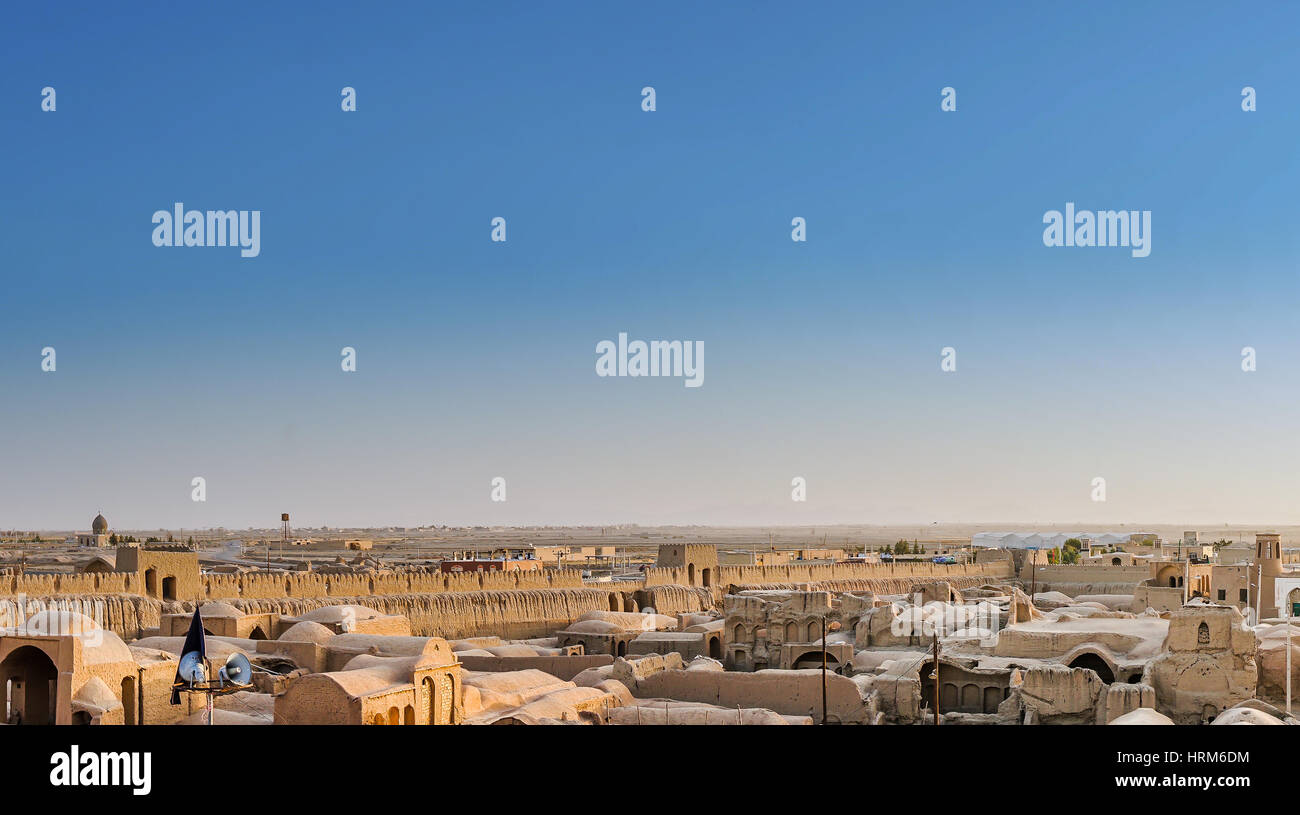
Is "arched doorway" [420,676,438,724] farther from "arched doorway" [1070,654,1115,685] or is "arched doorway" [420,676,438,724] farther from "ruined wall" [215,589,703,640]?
"arched doorway" [1070,654,1115,685]

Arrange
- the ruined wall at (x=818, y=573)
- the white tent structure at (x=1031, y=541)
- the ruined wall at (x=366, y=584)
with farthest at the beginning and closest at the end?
the white tent structure at (x=1031, y=541) < the ruined wall at (x=818, y=573) < the ruined wall at (x=366, y=584)

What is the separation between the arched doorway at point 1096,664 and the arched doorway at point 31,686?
93.4ft

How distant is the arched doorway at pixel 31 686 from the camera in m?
27.3

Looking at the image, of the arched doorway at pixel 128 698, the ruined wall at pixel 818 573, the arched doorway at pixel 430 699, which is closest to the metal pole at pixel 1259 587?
the ruined wall at pixel 818 573

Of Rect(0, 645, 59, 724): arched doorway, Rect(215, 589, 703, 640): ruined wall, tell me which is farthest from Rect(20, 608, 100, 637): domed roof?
Rect(215, 589, 703, 640): ruined wall

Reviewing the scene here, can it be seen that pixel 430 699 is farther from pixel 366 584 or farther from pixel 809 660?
pixel 366 584

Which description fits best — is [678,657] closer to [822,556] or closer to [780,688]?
[780,688]

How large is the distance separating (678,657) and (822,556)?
64434 mm

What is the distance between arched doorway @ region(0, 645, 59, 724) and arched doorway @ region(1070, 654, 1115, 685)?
93.4 ft

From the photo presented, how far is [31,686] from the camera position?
91.3 feet

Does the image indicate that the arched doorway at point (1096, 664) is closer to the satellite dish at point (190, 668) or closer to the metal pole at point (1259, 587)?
the metal pole at point (1259, 587)

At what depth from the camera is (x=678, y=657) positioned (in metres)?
37.3

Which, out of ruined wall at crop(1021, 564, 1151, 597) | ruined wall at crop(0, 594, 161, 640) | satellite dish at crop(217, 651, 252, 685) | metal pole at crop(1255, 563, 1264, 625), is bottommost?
ruined wall at crop(1021, 564, 1151, 597)

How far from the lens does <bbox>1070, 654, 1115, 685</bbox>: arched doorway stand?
34250 mm
